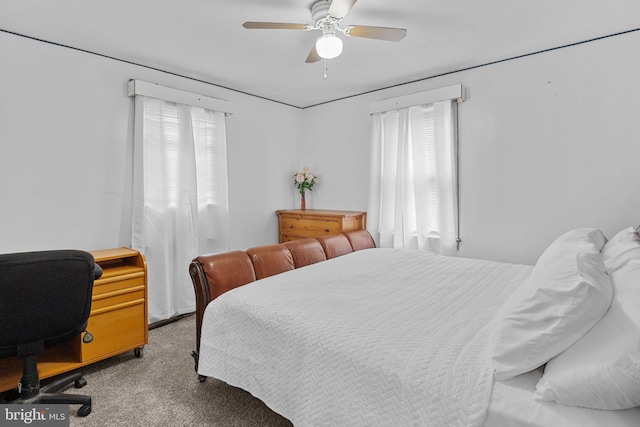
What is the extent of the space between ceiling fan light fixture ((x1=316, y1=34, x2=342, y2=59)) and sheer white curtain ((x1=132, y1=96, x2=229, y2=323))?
187 centimetres

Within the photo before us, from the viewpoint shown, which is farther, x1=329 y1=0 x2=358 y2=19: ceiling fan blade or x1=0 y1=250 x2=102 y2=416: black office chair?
x1=329 y1=0 x2=358 y2=19: ceiling fan blade

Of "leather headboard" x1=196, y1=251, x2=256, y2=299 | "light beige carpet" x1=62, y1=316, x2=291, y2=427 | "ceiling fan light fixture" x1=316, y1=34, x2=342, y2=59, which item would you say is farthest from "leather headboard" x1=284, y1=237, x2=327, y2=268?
"ceiling fan light fixture" x1=316, y1=34, x2=342, y2=59

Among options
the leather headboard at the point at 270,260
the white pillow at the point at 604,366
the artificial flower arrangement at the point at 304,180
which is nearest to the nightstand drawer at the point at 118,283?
the leather headboard at the point at 270,260

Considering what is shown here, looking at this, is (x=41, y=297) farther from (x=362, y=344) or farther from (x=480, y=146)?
(x=480, y=146)

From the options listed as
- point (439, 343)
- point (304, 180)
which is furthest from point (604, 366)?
point (304, 180)

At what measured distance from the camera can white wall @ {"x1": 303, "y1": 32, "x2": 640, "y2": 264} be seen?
255cm

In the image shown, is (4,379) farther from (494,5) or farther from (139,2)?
(494,5)

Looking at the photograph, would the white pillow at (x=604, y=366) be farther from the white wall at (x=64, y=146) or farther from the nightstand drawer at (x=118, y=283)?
the white wall at (x=64, y=146)

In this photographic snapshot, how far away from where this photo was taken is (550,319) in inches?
41.6

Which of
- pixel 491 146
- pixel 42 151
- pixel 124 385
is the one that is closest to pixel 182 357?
pixel 124 385

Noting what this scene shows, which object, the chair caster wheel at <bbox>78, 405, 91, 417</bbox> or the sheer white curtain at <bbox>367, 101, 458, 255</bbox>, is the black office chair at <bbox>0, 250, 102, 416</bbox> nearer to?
the chair caster wheel at <bbox>78, 405, 91, 417</bbox>

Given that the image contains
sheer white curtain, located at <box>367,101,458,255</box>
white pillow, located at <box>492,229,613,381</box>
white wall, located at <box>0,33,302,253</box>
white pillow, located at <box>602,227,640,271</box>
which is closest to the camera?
white pillow, located at <box>492,229,613,381</box>

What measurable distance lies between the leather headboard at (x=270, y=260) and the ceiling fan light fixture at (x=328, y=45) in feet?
4.58

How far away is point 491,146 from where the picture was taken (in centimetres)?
313
